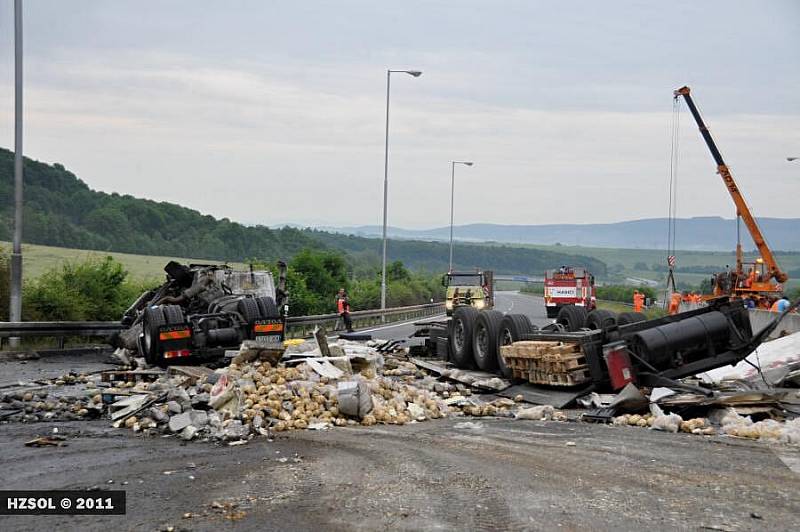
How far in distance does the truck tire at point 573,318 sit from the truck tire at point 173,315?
23.9ft

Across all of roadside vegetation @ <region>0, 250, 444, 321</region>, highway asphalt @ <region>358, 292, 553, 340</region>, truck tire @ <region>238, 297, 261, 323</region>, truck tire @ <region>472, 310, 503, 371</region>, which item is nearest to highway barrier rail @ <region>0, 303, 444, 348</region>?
highway asphalt @ <region>358, 292, 553, 340</region>

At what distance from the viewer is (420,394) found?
1427cm

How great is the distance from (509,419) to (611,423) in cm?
139

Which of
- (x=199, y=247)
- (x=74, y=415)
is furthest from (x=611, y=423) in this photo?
(x=199, y=247)

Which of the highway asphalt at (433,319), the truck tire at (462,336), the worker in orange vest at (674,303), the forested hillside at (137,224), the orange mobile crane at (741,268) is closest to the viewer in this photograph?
the truck tire at (462,336)

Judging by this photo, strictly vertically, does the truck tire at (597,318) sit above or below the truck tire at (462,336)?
above

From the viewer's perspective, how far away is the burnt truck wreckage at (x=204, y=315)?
17.7 m

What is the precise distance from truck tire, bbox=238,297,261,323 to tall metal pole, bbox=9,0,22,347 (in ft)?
20.3

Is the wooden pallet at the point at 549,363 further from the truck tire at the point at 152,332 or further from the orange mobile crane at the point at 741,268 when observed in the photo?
the orange mobile crane at the point at 741,268

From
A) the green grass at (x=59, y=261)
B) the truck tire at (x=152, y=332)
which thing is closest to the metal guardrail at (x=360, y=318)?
the green grass at (x=59, y=261)

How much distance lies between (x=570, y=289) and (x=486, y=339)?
31.9 meters

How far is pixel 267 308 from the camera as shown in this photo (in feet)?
62.9

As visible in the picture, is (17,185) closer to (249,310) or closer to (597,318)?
(249,310)

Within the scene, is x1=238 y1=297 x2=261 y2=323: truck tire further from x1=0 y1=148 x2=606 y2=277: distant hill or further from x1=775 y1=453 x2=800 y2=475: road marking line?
x1=0 y1=148 x2=606 y2=277: distant hill
